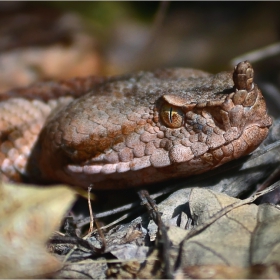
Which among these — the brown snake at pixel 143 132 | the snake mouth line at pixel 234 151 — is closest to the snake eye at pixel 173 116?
the brown snake at pixel 143 132

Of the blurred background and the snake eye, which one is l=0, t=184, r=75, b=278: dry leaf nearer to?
the snake eye

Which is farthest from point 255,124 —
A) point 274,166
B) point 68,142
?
point 68,142

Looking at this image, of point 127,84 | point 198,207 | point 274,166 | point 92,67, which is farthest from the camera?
point 92,67

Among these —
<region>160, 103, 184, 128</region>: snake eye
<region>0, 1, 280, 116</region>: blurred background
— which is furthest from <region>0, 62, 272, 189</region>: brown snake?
<region>0, 1, 280, 116</region>: blurred background

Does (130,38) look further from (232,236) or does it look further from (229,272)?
(229,272)

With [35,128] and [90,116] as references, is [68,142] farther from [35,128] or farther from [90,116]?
[35,128]

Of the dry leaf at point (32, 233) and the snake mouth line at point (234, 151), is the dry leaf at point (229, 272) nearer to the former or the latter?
the dry leaf at point (32, 233)

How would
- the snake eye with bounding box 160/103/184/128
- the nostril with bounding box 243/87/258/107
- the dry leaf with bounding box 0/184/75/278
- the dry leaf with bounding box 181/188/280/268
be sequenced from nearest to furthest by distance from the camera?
the dry leaf with bounding box 0/184/75/278, the dry leaf with bounding box 181/188/280/268, the nostril with bounding box 243/87/258/107, the snake eye with bounding box 160/103/184/128
